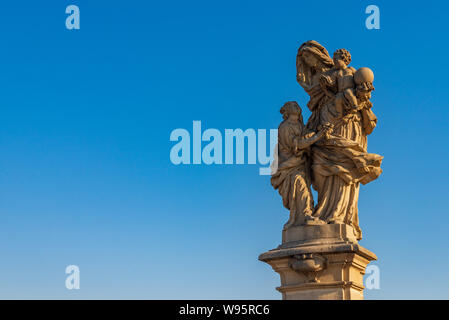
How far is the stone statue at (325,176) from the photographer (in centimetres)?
1436

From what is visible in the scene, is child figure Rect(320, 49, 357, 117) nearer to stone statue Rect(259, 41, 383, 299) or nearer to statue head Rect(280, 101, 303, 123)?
stone statue Rect(259, 41, 383, 299)

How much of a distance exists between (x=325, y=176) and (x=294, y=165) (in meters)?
0.64

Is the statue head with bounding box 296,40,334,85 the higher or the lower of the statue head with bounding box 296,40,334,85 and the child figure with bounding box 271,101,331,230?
the higher

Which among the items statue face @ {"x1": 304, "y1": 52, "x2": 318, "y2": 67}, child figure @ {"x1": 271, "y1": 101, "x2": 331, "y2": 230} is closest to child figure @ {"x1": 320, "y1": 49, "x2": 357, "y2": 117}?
statue face @ {"x1": 304, "y1": 52, "x2": 318, "y2": 67}

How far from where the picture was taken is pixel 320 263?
14273mm

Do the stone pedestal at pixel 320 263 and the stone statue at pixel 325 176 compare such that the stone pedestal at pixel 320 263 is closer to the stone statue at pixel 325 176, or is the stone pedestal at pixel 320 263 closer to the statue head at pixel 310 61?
the stone statue at pixel 325 176

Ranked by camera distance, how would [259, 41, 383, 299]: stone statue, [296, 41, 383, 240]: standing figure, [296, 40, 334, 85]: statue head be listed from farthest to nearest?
[296, 40, 334, 85]: statue head
[296, 41, 383, 240]: standing figure
[259, 41, 383, 299]: stone statue

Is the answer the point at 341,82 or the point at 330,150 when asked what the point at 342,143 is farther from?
the point at 341,82

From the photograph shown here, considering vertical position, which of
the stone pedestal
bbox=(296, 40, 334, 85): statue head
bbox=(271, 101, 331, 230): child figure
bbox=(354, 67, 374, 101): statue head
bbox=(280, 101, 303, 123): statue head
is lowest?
the stone pedestal

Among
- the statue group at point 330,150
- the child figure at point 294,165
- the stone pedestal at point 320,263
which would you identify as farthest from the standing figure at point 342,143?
the stone pedestal at point 320,263

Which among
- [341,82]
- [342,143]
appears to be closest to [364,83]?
[341,82]

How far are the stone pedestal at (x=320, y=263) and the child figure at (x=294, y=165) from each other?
45 cm

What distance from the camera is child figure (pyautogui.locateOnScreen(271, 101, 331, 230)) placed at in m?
15.1
